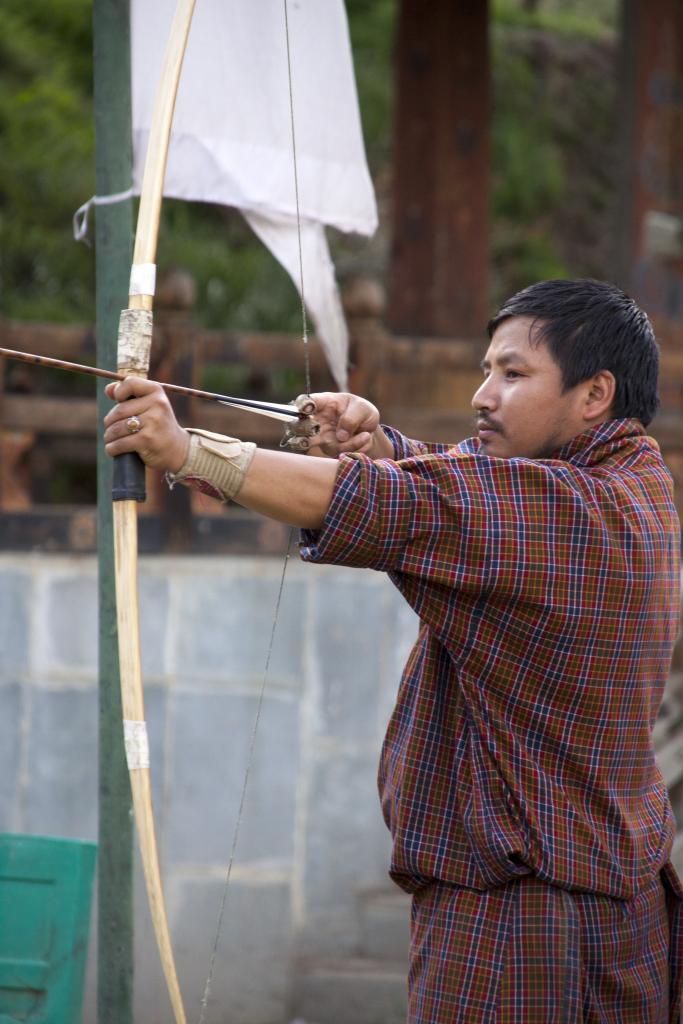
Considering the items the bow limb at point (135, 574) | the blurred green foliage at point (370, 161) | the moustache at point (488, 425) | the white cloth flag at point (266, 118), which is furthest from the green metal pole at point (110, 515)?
the blurred green foliage at point (370, 161)

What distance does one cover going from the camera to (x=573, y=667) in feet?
5.63

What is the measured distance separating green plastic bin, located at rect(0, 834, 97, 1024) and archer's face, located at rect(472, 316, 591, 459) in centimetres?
138

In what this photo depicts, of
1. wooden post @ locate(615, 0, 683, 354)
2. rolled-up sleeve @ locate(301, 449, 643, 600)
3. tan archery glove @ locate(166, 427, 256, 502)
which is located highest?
wooden post @ locate(615, 0, 683, 354)

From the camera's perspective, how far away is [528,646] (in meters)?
1.70

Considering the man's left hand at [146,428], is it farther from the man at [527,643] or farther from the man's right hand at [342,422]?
the man's right hand at [342,422]

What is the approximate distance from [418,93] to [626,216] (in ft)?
3.49

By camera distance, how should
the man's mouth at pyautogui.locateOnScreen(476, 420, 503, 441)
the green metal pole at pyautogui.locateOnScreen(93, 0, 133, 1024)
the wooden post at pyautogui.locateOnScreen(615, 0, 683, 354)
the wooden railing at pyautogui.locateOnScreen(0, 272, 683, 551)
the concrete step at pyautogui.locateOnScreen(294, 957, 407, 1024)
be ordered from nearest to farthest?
the man's mouth at pyautogui.locateOnScreen(476, 420, 503, 441), the green metal pole at pyautogui.locateOnScreen(93, 0, 133, 1024), the wooden railing at pyautogui.locateOnScreen(0, 272, 683, 551), the concrete step at pyautogui.locateOnScreen(294, 957, 407, 1024), the wooden post at pyautogui.locateOnScreen(615, 0, 683, 354)

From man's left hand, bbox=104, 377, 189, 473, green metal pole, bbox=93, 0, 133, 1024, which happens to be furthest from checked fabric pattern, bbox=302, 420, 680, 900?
→ green metal pole, bbox=93, 0, 133, 1024

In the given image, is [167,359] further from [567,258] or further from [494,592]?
[567,258]

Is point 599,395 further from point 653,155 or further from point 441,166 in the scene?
point 653,155

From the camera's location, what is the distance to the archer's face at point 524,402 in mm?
1814

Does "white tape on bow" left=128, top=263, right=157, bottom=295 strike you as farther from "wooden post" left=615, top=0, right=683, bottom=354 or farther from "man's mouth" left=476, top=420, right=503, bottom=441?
"wooden post" left=615, top=0, right=683, bottom=354

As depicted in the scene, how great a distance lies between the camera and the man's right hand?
6.48 feet

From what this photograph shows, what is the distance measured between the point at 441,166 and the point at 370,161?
3.92 metres
